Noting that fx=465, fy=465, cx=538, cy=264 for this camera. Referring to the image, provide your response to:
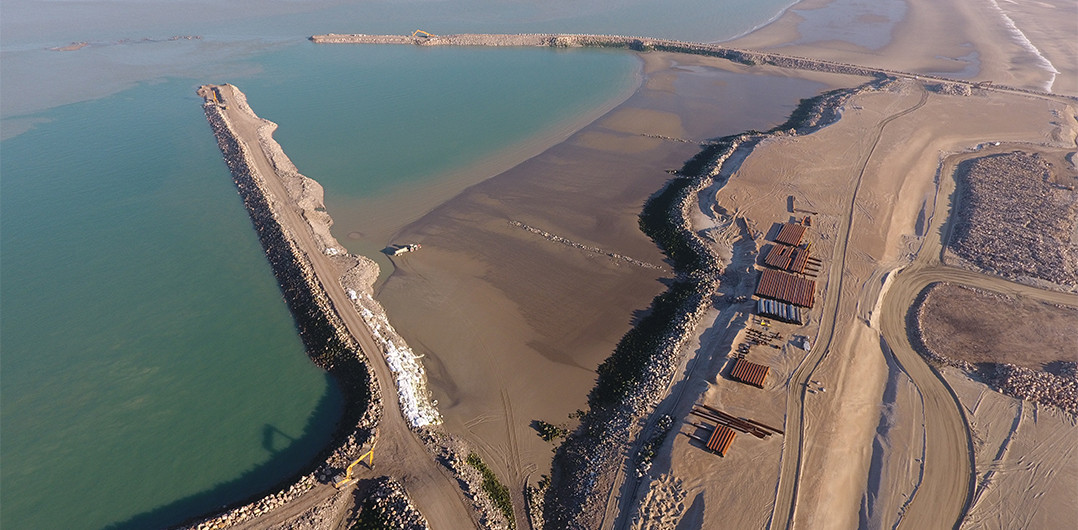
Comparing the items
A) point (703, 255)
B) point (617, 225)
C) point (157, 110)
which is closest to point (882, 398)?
point (703, 255)

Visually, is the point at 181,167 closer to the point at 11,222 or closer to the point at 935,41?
the point at 11,222

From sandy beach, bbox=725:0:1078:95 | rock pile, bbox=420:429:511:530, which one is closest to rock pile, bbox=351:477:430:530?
rock pile, bbox=420:429:511:530

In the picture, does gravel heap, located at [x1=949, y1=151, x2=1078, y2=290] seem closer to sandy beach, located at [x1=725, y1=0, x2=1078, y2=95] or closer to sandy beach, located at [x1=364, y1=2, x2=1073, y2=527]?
sandy beach, located at [x1=364, y1=2, x2=1073, y2=527]

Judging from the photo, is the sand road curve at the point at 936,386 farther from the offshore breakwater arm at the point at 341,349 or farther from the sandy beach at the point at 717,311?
the offshore breakwater arm at the point at 341,349

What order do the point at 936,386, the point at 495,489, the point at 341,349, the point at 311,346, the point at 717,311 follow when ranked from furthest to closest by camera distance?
the point at 717,311 → the point at 311,346 → the point at 341,349 → the point at 936,386 → the point at 495,489

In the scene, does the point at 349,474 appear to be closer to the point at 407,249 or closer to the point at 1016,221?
the point at 407,249

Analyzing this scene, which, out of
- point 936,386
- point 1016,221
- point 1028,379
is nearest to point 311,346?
point 936,386

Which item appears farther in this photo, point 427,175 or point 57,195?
point 427,175
